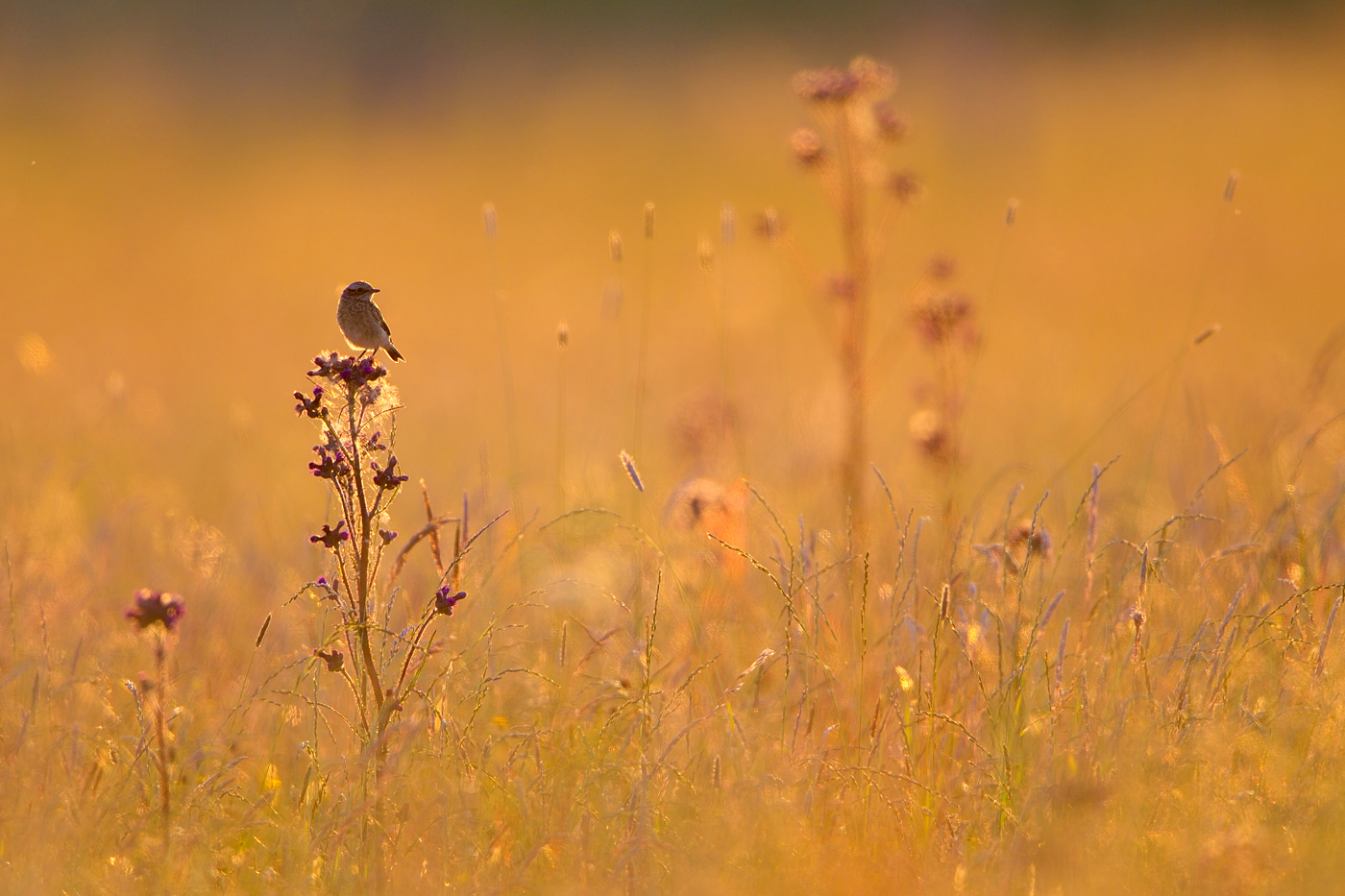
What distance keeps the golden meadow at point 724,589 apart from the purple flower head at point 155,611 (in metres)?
0.11

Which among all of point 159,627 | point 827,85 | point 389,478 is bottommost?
point 159,627

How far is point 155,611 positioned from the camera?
174 centimetres

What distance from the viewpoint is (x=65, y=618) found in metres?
2.73

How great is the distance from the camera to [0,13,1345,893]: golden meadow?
1783 millimetres

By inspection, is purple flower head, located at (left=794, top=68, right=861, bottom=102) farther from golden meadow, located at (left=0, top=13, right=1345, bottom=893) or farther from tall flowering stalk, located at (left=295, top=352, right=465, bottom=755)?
tall flowering stalk, located at (left=295, top=352, right=465, bottom=755)

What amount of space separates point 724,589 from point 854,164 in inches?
52.3

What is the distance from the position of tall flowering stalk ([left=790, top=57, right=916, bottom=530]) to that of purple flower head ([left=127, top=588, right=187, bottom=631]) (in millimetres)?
1824

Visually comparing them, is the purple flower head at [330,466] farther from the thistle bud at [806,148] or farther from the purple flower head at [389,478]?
the thistle bud at [806,148]

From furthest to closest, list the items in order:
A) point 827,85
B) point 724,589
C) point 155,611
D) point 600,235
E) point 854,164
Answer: point 600,235 < point 854,164 < point 827,85 < point 724,589 < point 155,611

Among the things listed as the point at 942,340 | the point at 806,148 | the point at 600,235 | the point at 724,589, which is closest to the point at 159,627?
the point at 724,589

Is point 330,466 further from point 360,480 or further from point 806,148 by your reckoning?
point 806,148

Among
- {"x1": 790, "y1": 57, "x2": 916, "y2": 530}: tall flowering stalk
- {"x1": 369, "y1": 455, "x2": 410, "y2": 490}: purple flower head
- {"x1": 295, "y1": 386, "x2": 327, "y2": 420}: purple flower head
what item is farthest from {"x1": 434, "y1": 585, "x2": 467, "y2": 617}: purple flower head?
{"x1": 790, "y1": 57, "x2": 916, "y2": 530}: tall flowering stalk

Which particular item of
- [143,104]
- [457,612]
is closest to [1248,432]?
[457,612]

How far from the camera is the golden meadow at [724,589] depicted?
1.78 metres
